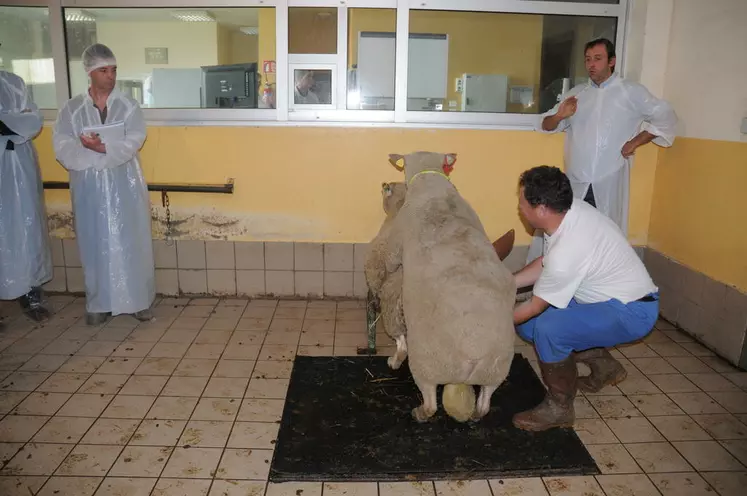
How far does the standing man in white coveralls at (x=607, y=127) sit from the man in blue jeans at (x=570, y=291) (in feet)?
4.30

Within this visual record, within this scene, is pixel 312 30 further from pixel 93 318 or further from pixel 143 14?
pixel 93 318

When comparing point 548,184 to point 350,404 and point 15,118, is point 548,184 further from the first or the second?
point 15,118

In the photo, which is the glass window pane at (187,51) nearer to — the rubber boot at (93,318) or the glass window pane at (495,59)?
the glass window pane at (495,59)

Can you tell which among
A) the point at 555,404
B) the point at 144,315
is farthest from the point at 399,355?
the point at 144,315

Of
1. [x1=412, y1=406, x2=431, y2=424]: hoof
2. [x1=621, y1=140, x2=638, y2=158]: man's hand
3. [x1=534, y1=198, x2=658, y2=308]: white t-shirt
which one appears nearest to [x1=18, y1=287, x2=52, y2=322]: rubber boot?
[x1=412, y1=406, x2=431, y2=424]: hoof

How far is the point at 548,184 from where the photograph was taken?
2.51m

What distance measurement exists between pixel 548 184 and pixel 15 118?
342cm

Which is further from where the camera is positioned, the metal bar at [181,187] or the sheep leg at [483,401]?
the metal bar at [181,187]

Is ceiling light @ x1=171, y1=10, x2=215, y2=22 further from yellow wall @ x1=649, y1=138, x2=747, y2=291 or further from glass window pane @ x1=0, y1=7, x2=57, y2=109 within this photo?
yellow wall @ x1=649, y1=138, x2=747, y2=291

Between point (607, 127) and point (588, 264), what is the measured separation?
5.46 ft

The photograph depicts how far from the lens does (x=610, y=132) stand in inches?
151

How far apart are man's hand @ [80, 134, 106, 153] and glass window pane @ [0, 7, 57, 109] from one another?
1052 millimetres

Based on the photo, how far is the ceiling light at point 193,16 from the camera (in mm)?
4344

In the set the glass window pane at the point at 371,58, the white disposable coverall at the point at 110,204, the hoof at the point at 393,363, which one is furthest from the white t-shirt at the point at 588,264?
the white disposable coverall at the point at 110,204
